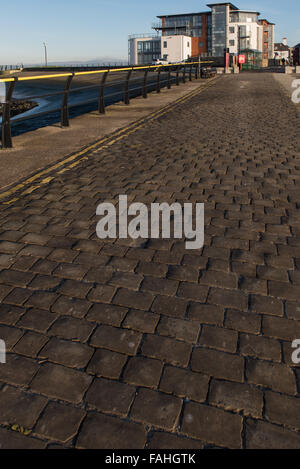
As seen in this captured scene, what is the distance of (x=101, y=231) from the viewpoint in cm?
440

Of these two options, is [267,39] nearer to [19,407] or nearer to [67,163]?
[67,163]

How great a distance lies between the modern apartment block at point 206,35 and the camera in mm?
85562

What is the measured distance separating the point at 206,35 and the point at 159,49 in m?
13.0

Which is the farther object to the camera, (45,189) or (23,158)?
(23,158)

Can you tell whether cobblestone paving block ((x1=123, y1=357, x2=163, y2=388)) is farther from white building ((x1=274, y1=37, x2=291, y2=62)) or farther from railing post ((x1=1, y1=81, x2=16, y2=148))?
white building ((x1=274, y1=37, x2=291, y2=62))

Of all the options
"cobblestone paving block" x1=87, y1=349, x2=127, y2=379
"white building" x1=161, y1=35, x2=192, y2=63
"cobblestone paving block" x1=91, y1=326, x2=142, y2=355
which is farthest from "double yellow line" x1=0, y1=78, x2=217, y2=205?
"white building" x1=161, y1=35, x2=192, y2=63

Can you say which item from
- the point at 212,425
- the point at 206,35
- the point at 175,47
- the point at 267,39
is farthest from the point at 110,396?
the point at 267,39

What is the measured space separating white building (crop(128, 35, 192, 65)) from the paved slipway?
87.1 meters

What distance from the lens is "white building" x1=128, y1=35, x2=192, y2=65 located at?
84500mm

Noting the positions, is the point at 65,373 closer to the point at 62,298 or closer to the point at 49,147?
the point at 62,298

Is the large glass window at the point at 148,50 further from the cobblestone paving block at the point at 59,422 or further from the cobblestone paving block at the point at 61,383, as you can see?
the cobblestone paving block at the point at 59,422

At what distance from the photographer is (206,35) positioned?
91375 millimetres

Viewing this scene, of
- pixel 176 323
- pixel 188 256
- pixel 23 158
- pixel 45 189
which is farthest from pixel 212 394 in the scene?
pixel 23 158
